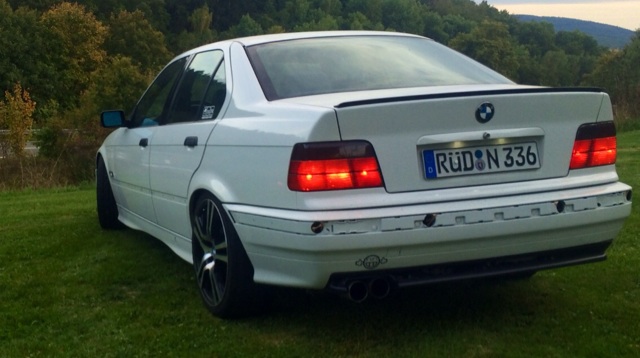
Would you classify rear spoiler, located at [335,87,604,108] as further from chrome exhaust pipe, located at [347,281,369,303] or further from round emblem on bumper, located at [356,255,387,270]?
chrome exhaust pipe, located at [347,281,369,303]

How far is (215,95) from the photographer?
488 centimetres

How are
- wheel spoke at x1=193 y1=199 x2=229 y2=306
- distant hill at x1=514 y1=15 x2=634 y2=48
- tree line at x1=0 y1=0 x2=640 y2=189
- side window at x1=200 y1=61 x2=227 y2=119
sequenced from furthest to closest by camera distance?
distant hill at x1=514 y1=15 x2=634 y2=48, tree line at x1=0 y1=0 x2=640 y2=189, side window at x1=200 y1=61 x2=227 y2=119, wheel spoke at x1=193 y1=199 x2=229 y2=306

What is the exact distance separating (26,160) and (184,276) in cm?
2456

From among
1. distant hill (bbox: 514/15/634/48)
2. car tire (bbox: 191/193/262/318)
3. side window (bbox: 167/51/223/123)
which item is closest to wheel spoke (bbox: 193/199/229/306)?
car tire (bbox: 191/193/262/318)

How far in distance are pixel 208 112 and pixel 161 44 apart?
87814 mm

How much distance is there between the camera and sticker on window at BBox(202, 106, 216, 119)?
4.80m

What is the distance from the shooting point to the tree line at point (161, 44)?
174 ft

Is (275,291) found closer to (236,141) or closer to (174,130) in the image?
(236,141)

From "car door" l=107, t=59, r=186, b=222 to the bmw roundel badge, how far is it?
250 centimetres

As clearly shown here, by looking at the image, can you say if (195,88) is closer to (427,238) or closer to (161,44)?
(427,238)

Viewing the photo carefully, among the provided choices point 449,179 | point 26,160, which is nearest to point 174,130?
point 449,179

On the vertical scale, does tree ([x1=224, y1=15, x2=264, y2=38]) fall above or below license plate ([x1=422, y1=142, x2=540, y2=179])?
below

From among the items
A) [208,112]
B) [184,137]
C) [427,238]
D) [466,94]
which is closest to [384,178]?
[427,238]

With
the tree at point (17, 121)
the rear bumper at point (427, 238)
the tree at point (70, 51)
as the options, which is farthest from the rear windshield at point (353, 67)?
the tree at point (70, 51)
